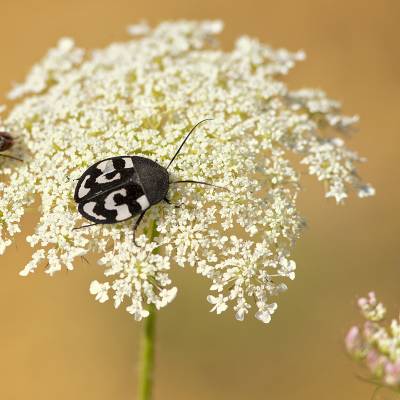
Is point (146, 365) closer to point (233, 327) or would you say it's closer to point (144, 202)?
point (144, 202)

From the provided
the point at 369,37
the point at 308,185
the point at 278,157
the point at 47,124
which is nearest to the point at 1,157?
the point at 47,124

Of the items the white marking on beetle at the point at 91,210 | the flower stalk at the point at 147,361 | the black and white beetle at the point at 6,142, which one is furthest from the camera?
the flower stalk at the point at 147,361

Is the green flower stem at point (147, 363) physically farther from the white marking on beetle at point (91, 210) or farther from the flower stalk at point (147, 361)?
the white marking on beetle at point (91, 210)

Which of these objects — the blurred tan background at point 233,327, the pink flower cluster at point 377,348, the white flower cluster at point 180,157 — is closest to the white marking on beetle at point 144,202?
the white flower cluster at point 180,157

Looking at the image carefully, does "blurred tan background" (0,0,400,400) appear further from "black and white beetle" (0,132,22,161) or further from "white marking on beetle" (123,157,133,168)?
"white marking on beetle" (123,157,133,168)

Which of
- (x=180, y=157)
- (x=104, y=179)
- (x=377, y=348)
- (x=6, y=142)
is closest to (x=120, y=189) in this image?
(x=104, y=179)

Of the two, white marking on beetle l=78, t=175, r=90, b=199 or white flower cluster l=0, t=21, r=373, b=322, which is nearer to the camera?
white marking on beetle l=78, t=175, r=90, b=199

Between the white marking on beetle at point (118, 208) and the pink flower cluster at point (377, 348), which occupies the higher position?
the white marking on beetle at point (118, 208)

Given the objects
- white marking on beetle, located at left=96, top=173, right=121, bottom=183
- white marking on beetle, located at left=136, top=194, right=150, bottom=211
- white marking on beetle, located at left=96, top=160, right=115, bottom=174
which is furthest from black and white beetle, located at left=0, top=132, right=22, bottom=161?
white marking on beetle, located at left=136, top=194, right=150, bottom=211
